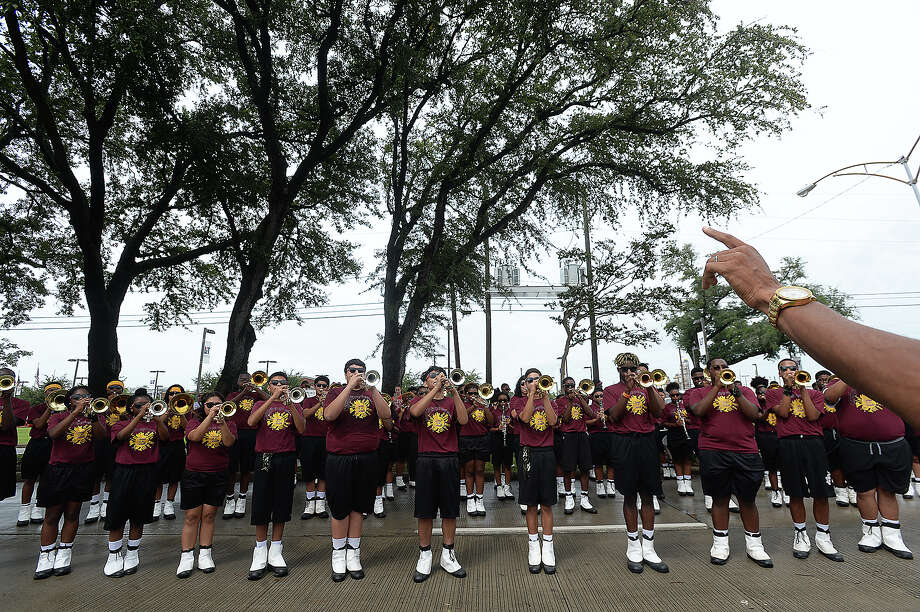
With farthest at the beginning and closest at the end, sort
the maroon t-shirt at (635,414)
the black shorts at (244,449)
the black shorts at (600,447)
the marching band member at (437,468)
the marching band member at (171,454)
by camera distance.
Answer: the black shorts at (600,447), the black shorts at (244,449), the marching band member at (171,454), the maroon t-shirt at (635,414), the marching band member at (437,468)

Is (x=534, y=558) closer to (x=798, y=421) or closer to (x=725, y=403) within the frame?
(x=725, y=403)

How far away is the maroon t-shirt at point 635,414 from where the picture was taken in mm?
5817

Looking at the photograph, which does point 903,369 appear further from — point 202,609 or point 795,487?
point 795,487

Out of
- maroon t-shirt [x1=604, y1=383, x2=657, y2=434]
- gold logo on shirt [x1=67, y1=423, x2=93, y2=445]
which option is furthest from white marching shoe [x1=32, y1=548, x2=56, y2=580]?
maroon t-shirt [x1=604, y1=383, x2=657, y2=434]

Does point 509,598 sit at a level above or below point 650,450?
below

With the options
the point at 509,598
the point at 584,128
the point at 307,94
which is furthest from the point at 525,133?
the point at 509,598

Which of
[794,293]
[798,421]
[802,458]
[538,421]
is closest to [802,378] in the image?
[798,421]

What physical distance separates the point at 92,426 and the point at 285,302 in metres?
11.1

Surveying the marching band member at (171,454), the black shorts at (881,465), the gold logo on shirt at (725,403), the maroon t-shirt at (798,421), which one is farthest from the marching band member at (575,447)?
the marching band member at (171,454)

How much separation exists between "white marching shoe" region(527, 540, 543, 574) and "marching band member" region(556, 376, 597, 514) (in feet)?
9.15

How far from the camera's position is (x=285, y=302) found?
1691 centimetres

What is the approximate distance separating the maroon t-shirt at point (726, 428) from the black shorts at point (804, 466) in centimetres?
91

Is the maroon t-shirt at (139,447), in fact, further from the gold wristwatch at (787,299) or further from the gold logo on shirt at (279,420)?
the gold wristwatch at (787,299)

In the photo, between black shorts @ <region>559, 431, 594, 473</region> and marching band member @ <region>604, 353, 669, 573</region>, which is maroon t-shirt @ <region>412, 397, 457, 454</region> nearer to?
marching band member @ <region>604, 353, 669, 573</region>
